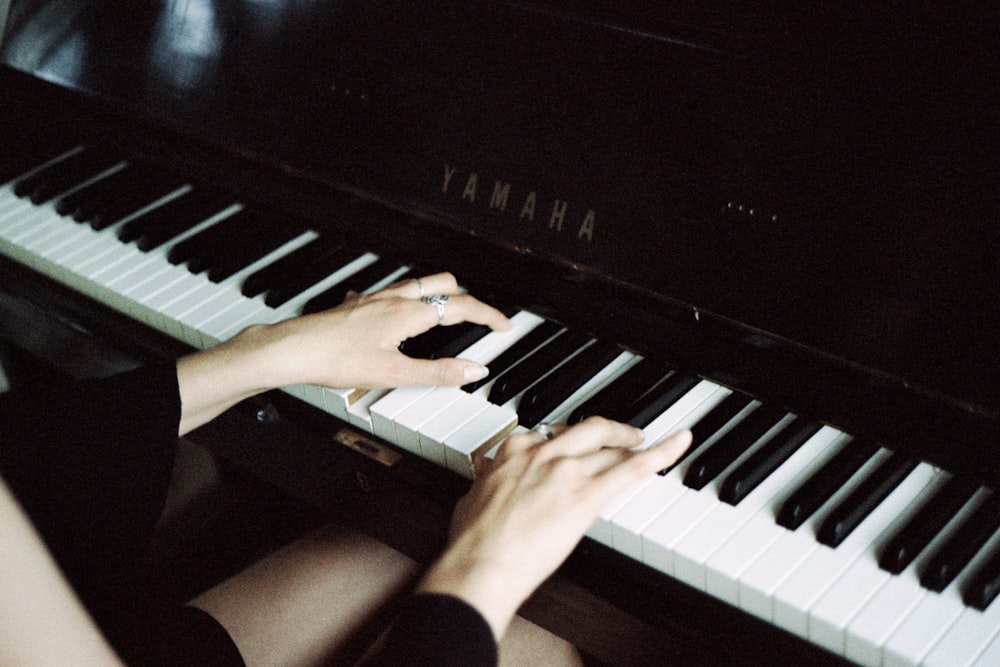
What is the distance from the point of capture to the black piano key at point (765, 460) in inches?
41.3

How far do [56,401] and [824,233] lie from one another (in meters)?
0.94

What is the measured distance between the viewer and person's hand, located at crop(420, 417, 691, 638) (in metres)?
0.95

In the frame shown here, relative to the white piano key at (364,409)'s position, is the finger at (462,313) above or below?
above

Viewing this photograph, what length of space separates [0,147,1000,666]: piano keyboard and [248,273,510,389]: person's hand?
24mm

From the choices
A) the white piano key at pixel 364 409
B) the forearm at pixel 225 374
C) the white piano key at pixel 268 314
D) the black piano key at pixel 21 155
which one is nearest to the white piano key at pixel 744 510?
the white piano key at pixel 364 409

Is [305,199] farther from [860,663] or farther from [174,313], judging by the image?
[860,663]

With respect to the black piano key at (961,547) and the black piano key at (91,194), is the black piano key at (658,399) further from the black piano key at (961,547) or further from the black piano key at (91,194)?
the black piano key at (91,194)

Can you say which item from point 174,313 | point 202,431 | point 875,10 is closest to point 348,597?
point 202,431

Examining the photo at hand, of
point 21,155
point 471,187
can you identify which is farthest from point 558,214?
point 21,155

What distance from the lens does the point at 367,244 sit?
5.01ft

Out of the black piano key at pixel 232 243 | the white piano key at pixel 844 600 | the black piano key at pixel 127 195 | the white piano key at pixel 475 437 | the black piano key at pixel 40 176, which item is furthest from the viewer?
the black piano key at pixel 40 176

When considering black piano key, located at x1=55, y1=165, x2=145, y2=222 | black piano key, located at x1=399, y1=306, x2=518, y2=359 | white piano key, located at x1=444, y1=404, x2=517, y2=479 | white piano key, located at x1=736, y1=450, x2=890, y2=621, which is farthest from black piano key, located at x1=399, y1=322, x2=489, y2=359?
black piano key, located at x1=55, y1=165, x2=145, y2=222

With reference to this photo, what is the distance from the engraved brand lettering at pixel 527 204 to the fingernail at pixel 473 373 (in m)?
0.22

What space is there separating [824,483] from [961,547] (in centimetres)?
14
